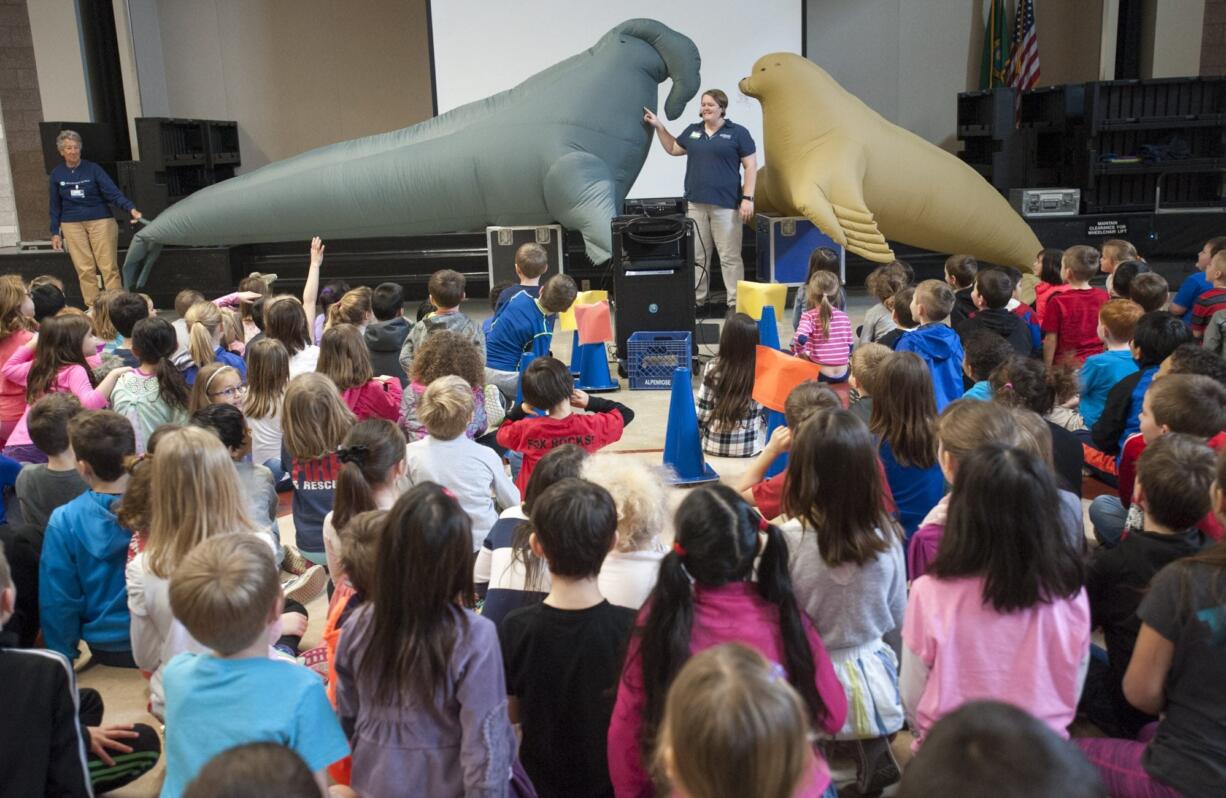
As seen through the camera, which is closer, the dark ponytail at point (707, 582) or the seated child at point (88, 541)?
the dark ponytail at point (707, 582)

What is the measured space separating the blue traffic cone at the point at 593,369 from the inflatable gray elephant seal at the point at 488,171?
80.2 inches

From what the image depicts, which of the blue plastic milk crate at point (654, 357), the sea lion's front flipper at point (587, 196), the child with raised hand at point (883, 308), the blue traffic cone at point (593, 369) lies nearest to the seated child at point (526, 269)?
the blue traffic cone at point (593, 369)

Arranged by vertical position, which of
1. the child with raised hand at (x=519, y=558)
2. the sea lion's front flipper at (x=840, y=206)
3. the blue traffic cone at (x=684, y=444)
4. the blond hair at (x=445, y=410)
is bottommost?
the blue traffic cone at (x=684, y=444)

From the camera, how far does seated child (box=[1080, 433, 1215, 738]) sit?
6.83 ft

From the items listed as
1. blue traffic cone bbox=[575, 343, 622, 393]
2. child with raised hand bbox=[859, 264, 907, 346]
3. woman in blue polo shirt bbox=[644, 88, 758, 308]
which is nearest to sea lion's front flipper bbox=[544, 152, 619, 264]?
woman in blue polo shirt bbox=[644, 88, 758, 308]

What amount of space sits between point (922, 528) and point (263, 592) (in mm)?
1410

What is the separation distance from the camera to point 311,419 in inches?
119

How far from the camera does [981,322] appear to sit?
4516mm

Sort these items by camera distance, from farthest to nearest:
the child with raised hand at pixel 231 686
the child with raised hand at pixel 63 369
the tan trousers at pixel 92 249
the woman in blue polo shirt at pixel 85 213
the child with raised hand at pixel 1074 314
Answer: the tan trousers at pixel 92 249 < the woman in blue polo shirt at pixel 85 213 < the child with raised hand at pixel 1074 314 < the child with raised hand at pixel 63 369 < the child with raised hand at pixel 231 686

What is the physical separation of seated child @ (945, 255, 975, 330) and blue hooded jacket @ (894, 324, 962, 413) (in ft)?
3.36

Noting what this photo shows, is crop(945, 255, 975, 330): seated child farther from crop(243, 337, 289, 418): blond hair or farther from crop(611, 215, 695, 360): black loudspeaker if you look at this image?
crop(243, 337, 289, 418): blond hair

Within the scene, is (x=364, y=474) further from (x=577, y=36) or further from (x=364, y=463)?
(x=577, y=36)

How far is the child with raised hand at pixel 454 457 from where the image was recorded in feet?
9.74

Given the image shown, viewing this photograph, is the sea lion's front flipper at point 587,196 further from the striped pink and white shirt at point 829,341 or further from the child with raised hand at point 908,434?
the child with raised hand at point 908,434
